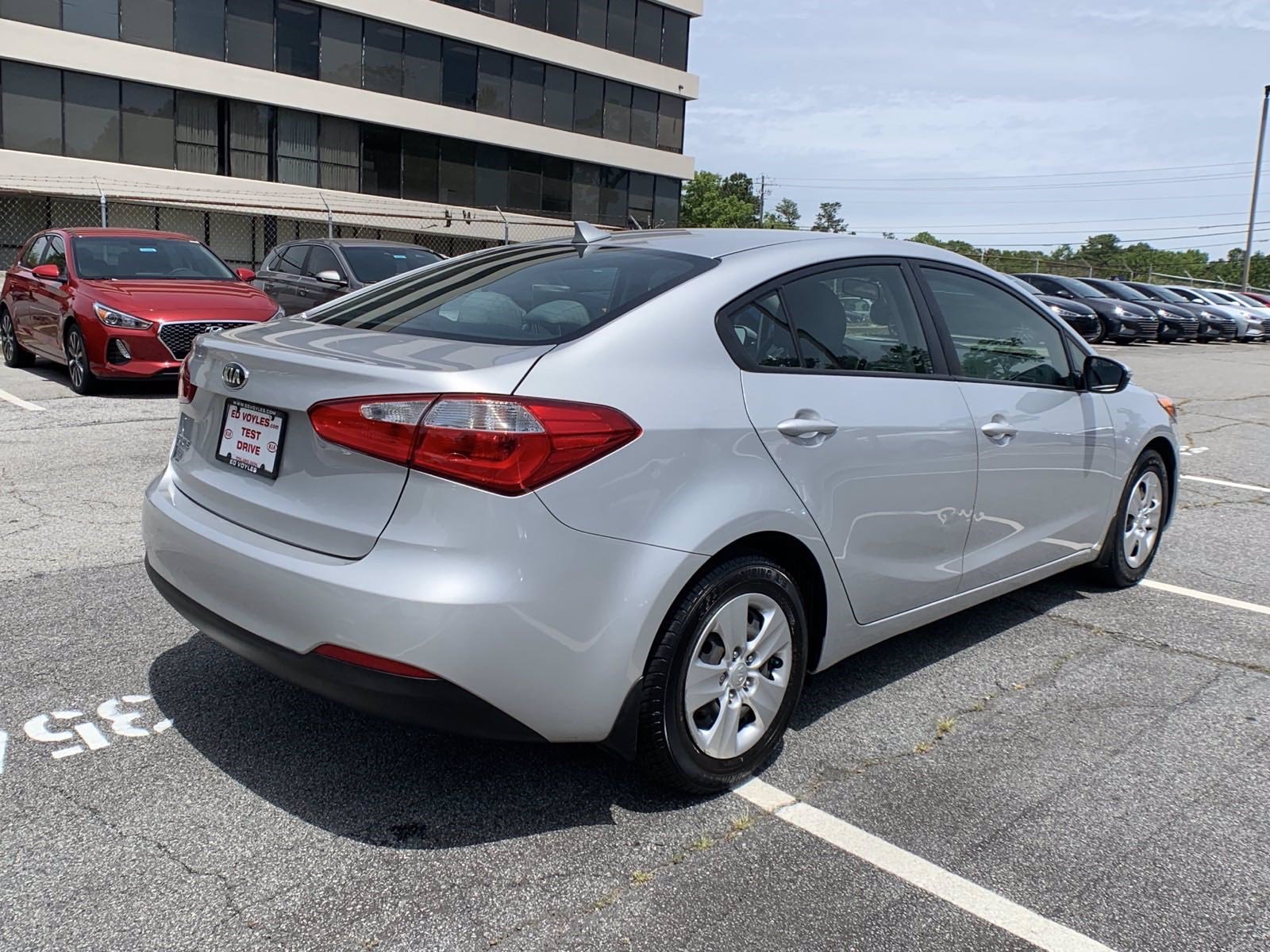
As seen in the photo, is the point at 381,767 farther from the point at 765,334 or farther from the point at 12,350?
the point at 12,350

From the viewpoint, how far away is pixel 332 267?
41.7 ft

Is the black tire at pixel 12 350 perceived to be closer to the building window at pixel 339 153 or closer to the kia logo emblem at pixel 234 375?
the kia logo emblem at pixel 234 375

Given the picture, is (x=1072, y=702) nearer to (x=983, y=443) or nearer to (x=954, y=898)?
(x=983, y=443)

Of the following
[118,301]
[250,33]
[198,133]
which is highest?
[250,33]

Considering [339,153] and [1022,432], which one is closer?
[1022,432]

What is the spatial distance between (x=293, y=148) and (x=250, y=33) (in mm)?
3069

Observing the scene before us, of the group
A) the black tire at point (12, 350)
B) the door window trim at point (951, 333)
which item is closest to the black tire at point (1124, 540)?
the door window trim at point (951, 333)

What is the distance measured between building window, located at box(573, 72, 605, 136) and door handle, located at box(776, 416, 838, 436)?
35769 millimetres

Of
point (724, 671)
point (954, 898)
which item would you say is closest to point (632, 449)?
point (724, 671)

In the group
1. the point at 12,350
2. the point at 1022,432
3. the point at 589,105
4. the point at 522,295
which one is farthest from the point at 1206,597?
the point at 589,105

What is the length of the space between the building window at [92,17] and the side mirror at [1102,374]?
28188 mm

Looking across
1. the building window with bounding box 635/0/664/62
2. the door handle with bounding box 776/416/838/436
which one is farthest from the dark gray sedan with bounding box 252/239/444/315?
the building window with bounding box 635/0/664/62

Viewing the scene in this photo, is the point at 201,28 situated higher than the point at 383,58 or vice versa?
the point at 383,58

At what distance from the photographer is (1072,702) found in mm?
3994
